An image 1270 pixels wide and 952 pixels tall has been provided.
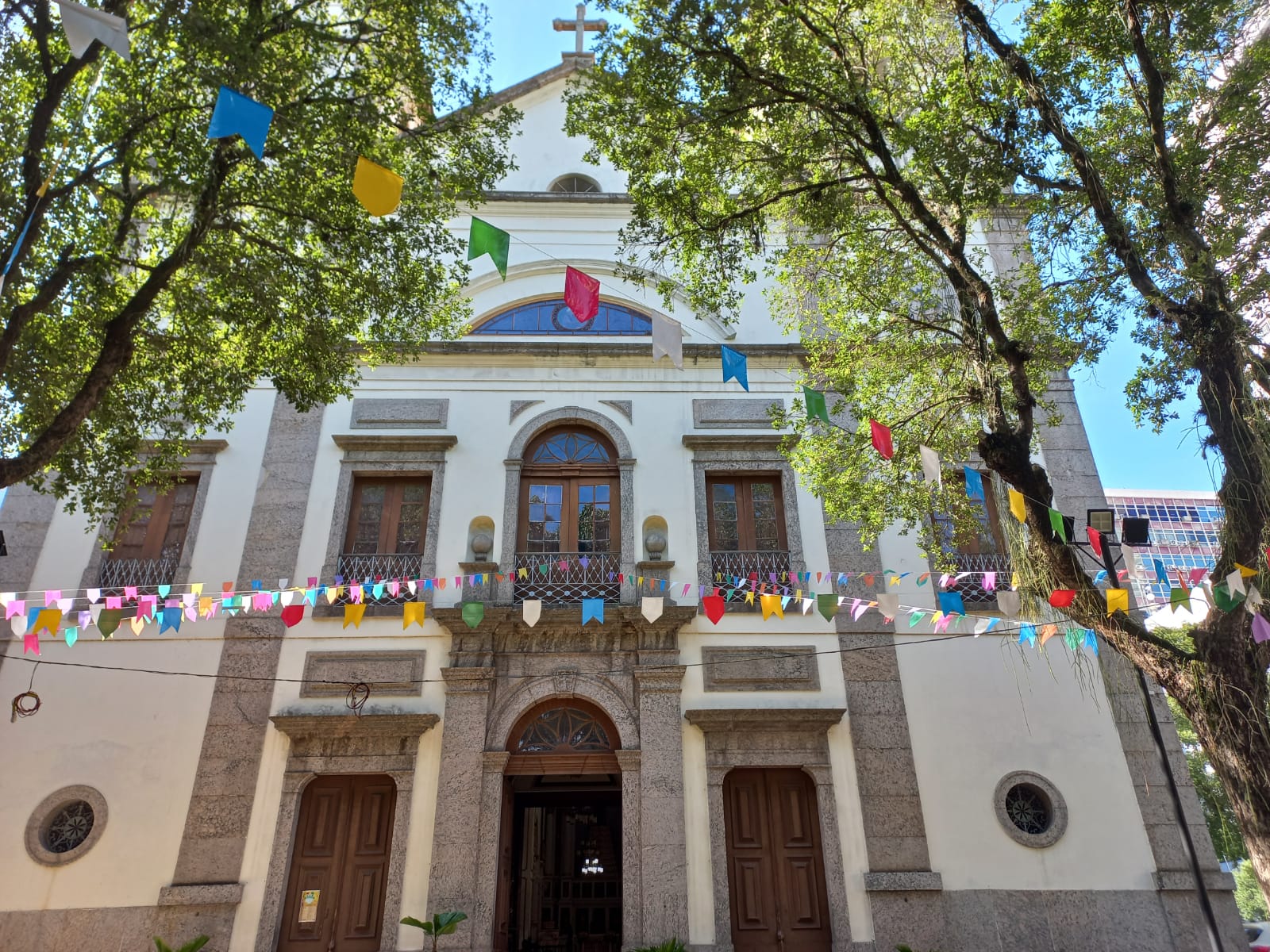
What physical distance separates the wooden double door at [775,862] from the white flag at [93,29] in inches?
334

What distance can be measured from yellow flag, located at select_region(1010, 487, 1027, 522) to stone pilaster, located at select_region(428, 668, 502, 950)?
5.67 metres

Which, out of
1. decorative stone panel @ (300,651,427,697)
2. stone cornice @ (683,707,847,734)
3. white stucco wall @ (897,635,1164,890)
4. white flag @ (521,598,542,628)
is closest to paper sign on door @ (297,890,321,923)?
decorative stone panel @ (300,651,427,697)

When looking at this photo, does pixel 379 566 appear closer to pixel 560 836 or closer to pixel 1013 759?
pixel 560 836

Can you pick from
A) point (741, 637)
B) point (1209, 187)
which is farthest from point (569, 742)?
point (1209, 187)

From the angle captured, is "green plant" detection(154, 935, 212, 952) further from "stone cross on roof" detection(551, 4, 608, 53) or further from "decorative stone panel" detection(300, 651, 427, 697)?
"stone cross on roof" detection(551, 4, 608, 53)

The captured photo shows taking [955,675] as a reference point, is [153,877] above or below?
below

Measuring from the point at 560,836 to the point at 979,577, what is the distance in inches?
315

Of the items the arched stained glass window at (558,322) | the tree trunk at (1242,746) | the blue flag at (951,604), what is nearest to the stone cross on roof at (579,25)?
the arched stained glass window at (558,322)

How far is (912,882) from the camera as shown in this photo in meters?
8.41

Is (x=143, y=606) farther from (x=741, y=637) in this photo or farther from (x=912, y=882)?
(x=912, y=882)

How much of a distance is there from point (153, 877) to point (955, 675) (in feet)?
28.9

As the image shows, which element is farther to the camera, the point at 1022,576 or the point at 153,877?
the point at 153,877

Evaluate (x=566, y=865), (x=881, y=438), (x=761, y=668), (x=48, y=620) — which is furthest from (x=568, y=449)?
(x=566, y=865)

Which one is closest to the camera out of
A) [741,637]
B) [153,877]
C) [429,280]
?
[153,877]
